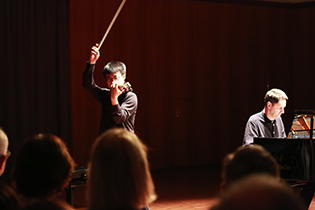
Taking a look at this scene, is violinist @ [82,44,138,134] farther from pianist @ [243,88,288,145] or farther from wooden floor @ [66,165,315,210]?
wooden floor @ [66,165,315,210]

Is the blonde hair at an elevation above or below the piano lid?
above

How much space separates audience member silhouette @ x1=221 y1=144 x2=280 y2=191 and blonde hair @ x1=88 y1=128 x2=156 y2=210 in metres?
0.35

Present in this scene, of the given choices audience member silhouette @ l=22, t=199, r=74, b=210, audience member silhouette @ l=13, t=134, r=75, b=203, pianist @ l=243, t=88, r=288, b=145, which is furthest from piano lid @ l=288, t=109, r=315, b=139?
audience member silhouette @ l=22, t=199, r=74, b=210

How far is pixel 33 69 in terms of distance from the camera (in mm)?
5848

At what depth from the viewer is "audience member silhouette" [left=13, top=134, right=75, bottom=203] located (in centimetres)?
168

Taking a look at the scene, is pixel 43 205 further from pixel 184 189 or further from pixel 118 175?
pixel 184 189

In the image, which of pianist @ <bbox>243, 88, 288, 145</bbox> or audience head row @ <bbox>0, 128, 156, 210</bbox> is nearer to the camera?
audience head row @ <bbox>0, 128, 156, 210</bbox>

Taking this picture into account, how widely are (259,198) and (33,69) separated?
5555 millimetres

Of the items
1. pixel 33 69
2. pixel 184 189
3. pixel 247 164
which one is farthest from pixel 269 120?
pixel 33 69

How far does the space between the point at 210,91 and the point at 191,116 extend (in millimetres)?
577

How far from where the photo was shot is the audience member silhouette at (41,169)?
1.68 metres

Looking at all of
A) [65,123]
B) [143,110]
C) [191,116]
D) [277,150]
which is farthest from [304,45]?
[277,150]

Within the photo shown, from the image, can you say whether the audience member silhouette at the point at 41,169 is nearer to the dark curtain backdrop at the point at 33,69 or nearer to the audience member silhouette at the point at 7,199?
the audience member silhouette at the point at 7,199

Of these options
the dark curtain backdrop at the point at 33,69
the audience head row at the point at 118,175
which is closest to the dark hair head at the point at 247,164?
the audience head row at the point at 118,175
